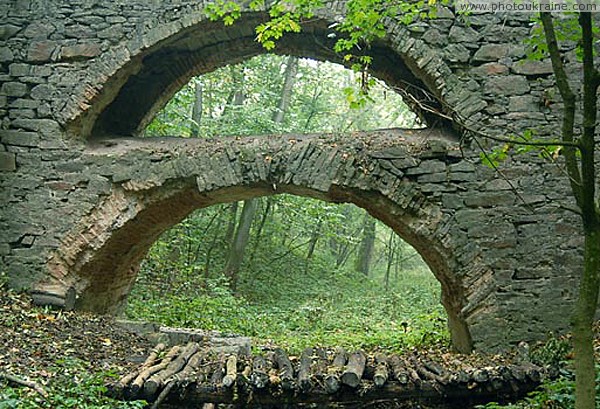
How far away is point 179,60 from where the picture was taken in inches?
289

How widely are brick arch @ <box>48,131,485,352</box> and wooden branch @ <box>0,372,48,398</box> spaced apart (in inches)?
85.8

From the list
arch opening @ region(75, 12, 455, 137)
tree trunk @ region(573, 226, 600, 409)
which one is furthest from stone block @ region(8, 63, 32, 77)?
tree trunk @ region(573, 226, 600, 409)

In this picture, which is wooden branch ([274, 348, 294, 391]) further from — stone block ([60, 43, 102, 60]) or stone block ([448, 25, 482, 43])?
stone block ([60, 43, 102, 60])

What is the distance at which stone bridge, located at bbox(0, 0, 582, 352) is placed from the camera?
5.71m

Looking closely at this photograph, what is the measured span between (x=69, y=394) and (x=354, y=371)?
7.91 feet

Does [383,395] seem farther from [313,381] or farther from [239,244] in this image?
[239,244]

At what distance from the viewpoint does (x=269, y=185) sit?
20.7 feet

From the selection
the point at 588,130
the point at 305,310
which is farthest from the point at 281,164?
the point at 305,310

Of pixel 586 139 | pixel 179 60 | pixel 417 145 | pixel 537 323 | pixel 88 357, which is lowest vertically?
pixel 88 357

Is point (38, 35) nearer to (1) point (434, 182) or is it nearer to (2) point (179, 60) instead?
(2) point (179, 60)

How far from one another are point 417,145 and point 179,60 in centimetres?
360

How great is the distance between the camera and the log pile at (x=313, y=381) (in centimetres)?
449

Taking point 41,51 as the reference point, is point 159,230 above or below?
below

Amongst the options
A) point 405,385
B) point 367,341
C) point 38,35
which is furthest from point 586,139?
point 38,35
